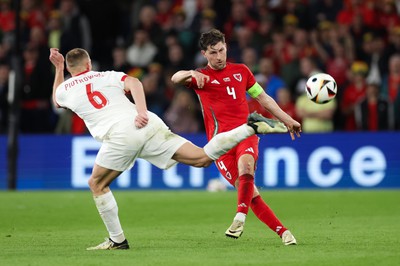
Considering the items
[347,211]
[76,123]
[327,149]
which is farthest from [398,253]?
[76,123]

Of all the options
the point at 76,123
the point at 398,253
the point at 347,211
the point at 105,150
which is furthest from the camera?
the point at 76,123

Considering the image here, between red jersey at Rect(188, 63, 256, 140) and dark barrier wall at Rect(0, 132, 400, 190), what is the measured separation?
8.32 meters

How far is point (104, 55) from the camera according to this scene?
23.4m

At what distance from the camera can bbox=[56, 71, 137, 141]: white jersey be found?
10.6 meters

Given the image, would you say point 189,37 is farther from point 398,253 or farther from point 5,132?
point 398,253

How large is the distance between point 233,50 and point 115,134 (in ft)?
37.3

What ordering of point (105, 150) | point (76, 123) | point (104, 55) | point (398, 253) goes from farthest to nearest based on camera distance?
point (104, 55) < point (76, 123) < point (105, 150) < point (398, 253)

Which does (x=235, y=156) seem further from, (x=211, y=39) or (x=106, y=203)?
(x=106, y=203)

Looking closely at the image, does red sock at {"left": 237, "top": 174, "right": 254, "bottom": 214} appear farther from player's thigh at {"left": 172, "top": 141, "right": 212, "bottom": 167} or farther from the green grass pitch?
player's thigh at {"left": 172, "top": 141, "right": 212, "bottom": 167}

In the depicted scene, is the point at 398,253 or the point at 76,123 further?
the point at 76,123

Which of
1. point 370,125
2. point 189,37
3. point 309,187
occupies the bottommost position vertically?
point 309,187

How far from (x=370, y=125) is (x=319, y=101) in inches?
377

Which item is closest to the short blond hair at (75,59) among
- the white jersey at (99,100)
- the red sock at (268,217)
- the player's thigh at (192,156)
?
the white jersey at (99,100)

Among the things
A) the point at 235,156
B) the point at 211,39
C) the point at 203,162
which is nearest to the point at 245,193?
the point at 235,156
